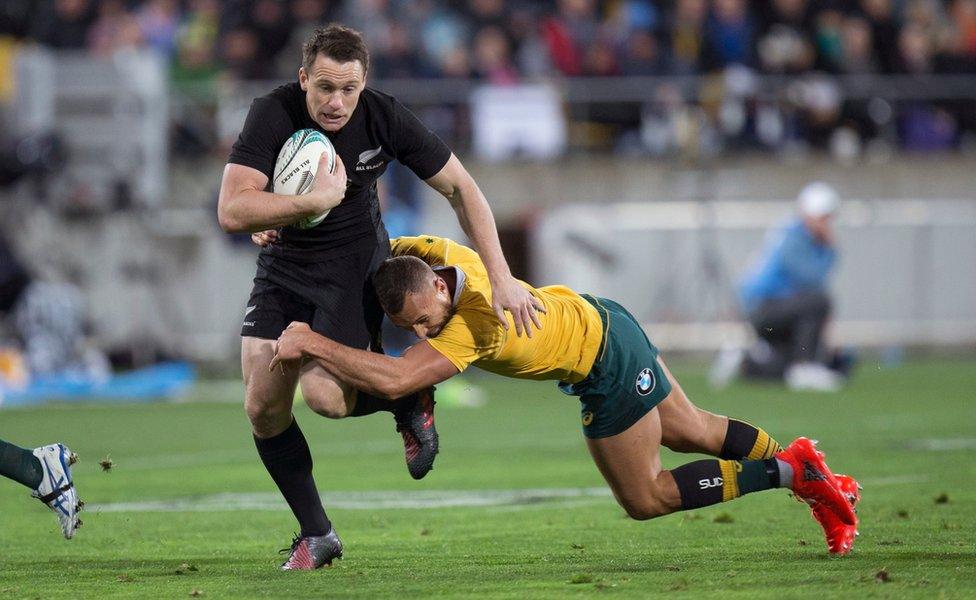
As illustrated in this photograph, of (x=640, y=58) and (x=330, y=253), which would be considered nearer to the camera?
(x=330, y=253)

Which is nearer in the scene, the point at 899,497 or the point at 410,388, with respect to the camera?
the point at 410,388

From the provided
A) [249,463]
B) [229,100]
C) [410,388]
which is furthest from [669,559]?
[229,100]

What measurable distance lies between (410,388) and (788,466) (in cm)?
168

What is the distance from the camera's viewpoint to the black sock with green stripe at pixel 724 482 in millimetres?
6992

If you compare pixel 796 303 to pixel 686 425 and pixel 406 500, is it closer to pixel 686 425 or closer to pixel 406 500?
pixel 406 500

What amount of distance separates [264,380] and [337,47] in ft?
4.63

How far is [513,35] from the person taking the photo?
69.6 ft

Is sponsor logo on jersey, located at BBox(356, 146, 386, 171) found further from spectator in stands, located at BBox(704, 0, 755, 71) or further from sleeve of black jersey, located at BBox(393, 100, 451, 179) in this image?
spectator in stands, located at BBox(704, 0, 755, 71)

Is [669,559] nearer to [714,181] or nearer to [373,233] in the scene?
[373,233]

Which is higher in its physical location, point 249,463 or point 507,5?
point 507,5

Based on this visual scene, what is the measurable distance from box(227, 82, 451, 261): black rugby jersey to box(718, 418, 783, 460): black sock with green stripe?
1803 millimetres

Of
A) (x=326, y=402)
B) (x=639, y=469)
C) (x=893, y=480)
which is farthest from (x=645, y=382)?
(x=893, y=480)

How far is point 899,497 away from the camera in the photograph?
880 cm

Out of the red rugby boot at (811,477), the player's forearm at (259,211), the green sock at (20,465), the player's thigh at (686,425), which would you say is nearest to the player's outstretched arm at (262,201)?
the player's forearm at (259,211)
